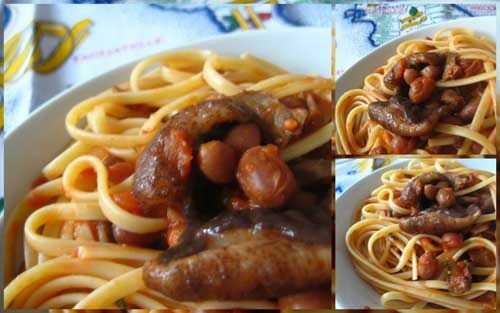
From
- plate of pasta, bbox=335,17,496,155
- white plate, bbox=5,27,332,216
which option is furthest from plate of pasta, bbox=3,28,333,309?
plate of pasta, bbox=335,17,496,155

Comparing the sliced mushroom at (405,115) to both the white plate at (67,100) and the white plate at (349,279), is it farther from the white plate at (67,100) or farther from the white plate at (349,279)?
the white plate at (67,100)

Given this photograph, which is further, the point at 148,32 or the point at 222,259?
the point at 148,32

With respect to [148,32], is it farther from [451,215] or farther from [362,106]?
[451,215]

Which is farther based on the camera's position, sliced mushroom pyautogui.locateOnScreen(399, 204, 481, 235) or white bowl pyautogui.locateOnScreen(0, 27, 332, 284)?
white bowl pyautogui.locateOnScreen(0, 27, 332, 284)

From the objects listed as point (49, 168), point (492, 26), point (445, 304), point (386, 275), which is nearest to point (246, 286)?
point (386, 275)

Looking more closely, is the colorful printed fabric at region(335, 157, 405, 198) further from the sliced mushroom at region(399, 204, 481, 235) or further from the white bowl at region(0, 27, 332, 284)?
the white bowl at region(0, 27, 332, 284)

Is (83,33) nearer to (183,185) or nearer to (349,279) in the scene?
(183,185)

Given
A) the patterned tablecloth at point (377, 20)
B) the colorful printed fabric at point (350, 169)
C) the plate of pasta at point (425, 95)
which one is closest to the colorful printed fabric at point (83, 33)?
the patterned tablecloth at point (377, 20)

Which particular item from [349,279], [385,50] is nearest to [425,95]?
[385,50]
